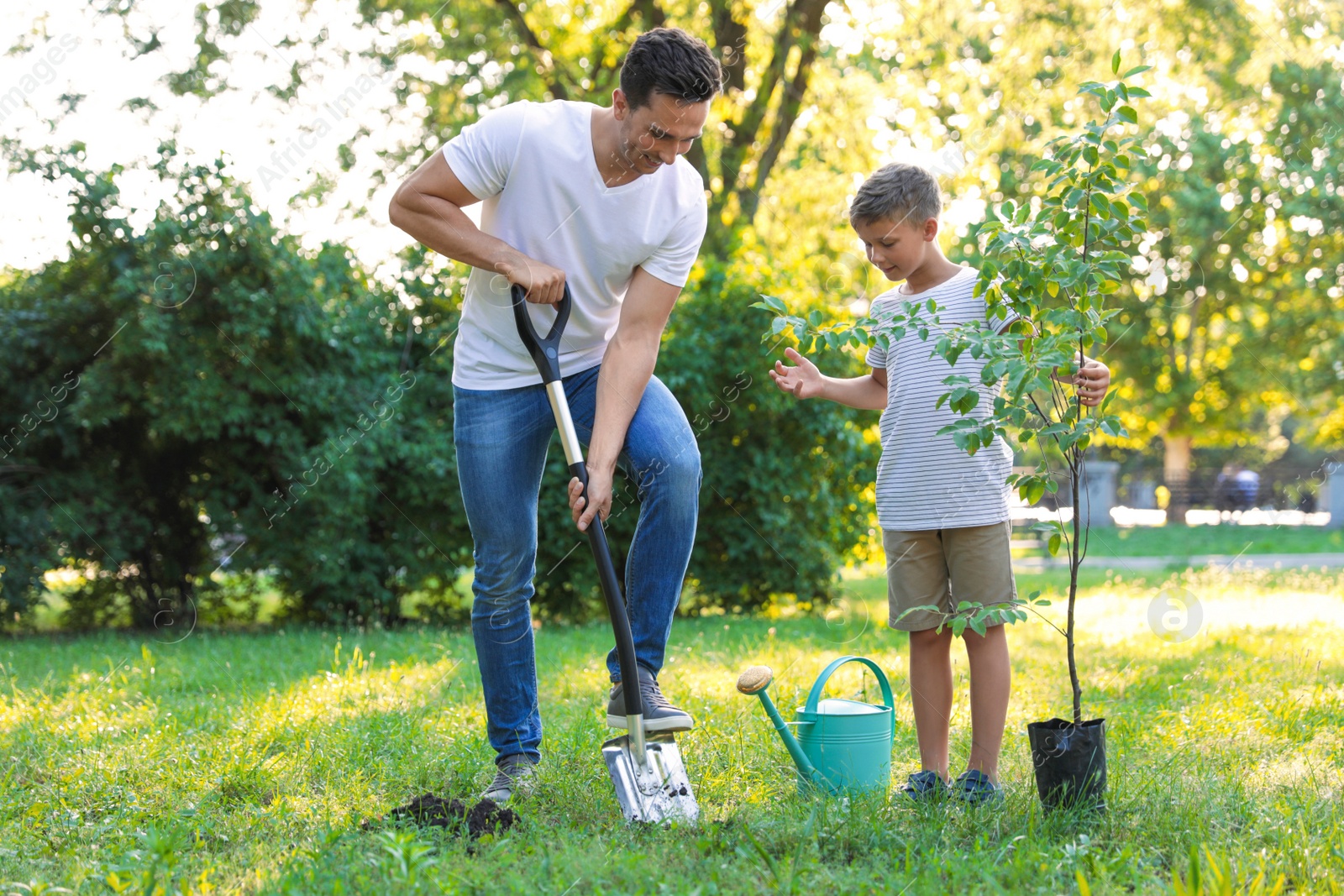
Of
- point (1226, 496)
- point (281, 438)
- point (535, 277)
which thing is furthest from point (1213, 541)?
point (535, 277)

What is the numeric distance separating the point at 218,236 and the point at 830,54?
6602 millimetres

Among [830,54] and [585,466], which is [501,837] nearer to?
[585,466]

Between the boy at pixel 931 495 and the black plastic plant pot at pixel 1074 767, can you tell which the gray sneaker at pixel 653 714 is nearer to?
the boy at pixel 931 495

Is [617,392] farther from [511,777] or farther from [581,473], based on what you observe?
[511,777]

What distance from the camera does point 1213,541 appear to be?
14.2m

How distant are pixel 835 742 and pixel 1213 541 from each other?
13.5 metres

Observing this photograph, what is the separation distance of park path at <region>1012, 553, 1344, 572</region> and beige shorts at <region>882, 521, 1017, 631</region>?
7868mm

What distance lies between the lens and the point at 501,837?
7.23ft

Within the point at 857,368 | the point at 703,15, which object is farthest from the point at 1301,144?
the point at 857,368

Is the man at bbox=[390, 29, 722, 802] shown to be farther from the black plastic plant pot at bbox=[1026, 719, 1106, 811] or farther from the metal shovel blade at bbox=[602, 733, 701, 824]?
the black plastic plant pot at bbox=[1026, 719, 1106, 811]

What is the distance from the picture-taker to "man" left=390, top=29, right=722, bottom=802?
2.49 metres

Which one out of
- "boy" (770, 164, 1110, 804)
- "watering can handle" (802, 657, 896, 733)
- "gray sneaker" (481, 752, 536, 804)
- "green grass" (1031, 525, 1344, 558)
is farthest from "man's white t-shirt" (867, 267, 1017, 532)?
"green grass" (1031, 525, 1344, 558)

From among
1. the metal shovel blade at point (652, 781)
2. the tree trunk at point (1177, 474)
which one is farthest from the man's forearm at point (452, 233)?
the tree trunk at point (1177, 474)

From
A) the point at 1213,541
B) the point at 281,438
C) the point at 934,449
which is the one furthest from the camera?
the point at 1213,541
